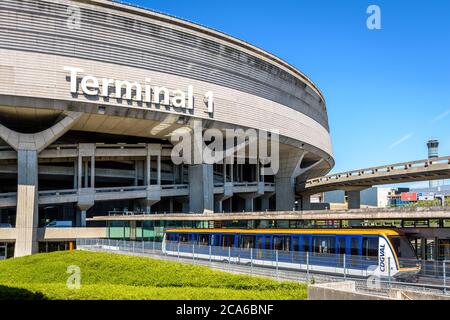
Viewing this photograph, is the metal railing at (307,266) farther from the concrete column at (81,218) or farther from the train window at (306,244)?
the concrete column at (81,218)

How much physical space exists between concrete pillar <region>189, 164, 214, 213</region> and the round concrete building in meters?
0.15

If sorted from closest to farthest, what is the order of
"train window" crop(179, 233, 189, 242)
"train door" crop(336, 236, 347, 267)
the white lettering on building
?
"train door" crop(336, 236, 347, 267)
"train window" crop(179, 233, 189, 242)
the white lettering on building

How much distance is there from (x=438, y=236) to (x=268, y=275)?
8.01m

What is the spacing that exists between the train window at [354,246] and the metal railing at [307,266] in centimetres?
81

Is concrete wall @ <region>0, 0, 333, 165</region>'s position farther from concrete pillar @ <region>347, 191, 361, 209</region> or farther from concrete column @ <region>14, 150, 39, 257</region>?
concrete pillar @ <region>347, 191, 361, 209</region>

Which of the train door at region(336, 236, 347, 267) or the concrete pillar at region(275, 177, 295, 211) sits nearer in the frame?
Answer: the train door at region(336, 236, 347, 267)

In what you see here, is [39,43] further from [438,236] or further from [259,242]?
[438,236]

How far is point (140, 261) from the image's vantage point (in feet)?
94.5

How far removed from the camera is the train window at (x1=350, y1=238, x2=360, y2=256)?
73.0 ft

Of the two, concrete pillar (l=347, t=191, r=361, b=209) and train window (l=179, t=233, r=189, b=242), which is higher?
concrete pillar (l=347, t=191, r=361, b=209)

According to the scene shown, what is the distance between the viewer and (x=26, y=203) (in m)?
47.1

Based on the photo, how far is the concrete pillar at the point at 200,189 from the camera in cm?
5934

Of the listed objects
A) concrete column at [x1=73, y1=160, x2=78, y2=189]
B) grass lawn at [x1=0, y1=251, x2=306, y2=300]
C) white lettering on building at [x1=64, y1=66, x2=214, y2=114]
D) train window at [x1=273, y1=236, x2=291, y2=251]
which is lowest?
grass lawn at [x1=0, y1=251, x2=306, y2=300]

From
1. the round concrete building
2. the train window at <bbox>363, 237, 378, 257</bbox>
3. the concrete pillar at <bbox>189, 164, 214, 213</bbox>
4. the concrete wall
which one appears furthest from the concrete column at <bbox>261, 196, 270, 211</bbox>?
the train window at <bbox>363, 237, 378, 257</bbox>
